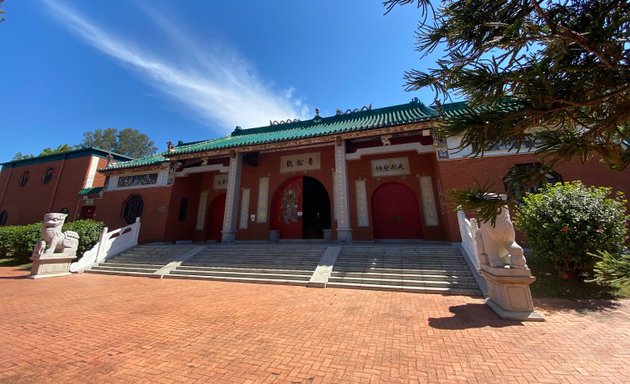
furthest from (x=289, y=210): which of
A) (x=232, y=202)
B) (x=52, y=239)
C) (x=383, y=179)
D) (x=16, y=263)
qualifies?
(x=16, y=263)

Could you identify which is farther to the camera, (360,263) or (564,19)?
(360,263)

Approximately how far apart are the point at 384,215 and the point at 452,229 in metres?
3.06

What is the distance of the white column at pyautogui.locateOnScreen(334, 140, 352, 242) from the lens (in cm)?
945

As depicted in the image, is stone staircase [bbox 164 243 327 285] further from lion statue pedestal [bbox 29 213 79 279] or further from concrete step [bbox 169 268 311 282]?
lion statue pedestal [bbox 29 213 79 279]

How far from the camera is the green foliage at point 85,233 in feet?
35.1

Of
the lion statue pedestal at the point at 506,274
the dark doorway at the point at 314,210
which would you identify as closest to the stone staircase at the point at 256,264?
the dark doorway at the point at 314,210

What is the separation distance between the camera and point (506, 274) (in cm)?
409

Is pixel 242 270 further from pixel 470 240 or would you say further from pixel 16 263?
pixel 16 263

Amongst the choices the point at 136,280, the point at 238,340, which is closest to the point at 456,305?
the point at 238,340

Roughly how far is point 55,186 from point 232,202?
51.7 ft

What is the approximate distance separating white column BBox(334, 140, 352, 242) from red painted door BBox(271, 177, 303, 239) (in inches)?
115

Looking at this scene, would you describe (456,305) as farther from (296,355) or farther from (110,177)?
(110,177)

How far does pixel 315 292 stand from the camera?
5.88 meters

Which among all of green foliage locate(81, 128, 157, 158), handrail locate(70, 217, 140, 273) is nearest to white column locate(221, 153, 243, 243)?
handrail locate(70, 217, 140, 273)
